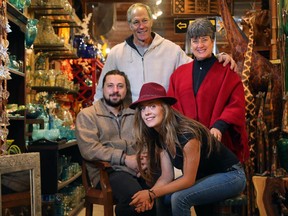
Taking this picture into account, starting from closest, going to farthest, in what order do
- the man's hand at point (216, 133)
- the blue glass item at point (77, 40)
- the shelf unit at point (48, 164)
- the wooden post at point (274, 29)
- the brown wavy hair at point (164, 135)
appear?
the brown wavy hair at point (164, 135), the man's hand at point (216, 133), the shelf unit at point (48, 164), the wooden post at point (274, 29), the blue glass item at point (77, 40)

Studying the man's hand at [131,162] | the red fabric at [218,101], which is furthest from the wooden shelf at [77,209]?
the red fabric at [218,101]

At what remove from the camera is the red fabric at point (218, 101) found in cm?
327

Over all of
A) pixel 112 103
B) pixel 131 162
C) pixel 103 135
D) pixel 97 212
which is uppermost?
pixel 112 103

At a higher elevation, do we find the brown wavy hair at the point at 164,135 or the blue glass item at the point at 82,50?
the blue glass item at the point at 82,50

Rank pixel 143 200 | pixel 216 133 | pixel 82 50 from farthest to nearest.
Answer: pixel 82 50, pixel 216 133, pixel 143 200

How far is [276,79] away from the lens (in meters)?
4.79

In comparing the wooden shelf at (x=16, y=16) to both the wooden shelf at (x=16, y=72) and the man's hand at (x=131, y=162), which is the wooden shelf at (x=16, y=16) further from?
the man's hand at (x=131, y=162)

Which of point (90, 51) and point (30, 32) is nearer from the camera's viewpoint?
point (30, 32)

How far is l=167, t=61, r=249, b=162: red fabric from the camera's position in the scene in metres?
3.27

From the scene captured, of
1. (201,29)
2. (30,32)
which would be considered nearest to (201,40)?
(201,29)

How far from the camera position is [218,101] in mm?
Result: 3268

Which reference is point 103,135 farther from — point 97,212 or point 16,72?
point 97,212

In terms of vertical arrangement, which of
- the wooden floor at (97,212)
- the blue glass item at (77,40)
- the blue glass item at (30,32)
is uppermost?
the blue glass item at (77,40)

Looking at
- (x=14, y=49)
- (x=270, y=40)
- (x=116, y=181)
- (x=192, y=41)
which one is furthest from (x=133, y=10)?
(x=270, y=40)
